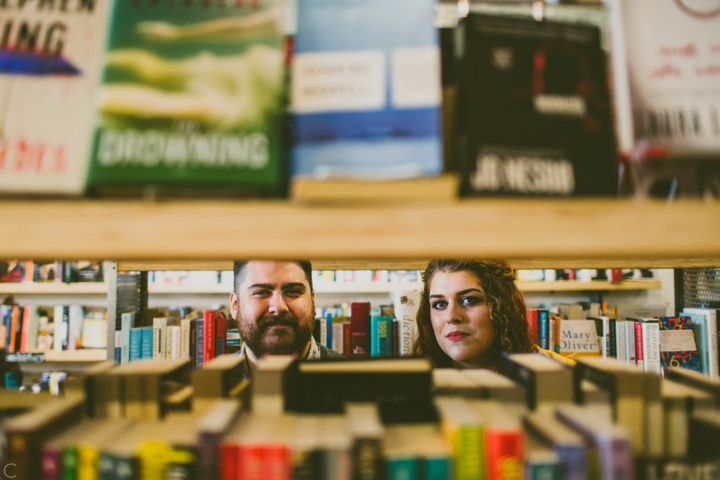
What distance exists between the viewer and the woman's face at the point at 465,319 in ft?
5.32

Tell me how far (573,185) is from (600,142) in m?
0.07

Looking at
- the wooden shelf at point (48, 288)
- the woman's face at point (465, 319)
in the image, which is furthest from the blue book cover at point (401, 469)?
the wooden shelf at point (48, 288)

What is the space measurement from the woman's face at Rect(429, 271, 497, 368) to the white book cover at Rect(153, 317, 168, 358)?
4.80 feet

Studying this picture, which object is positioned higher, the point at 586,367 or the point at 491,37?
the point at 491,37

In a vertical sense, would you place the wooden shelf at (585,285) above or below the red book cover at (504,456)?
above

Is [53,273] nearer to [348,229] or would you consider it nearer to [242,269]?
[242,269]

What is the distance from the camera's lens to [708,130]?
54cm

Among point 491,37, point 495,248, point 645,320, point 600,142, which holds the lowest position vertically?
point 645,320

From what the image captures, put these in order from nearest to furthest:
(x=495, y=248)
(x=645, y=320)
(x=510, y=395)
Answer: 1. (x=495, y=248)
2. (x=510, y=395)
3. (x=645, y=320)

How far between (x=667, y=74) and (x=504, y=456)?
535 millimetres

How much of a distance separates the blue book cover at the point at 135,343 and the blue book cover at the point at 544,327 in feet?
7.21

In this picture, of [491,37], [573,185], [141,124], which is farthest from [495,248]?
[141,124]

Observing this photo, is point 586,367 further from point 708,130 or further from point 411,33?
point 411,33

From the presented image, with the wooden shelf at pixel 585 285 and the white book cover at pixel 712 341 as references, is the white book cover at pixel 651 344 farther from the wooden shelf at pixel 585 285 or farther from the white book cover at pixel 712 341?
the wooden shelf at pixel 585 285
